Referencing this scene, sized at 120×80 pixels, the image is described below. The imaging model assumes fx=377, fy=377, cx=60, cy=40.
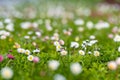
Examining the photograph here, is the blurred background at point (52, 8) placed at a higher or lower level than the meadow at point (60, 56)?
lower

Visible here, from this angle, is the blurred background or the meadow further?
the blurred background

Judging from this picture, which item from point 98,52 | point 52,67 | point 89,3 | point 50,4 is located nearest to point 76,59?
point 98,52

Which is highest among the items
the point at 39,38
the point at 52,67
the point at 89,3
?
the point at 52,67

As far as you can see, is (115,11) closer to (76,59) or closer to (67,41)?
(67,41)

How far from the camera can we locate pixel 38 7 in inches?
561

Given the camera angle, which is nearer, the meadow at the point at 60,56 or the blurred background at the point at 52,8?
the meadow at the point at 60,56

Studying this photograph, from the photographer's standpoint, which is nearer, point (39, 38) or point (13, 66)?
point (13, 66)

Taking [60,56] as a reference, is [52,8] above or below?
below

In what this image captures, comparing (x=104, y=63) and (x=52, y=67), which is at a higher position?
(x=52, y=67)

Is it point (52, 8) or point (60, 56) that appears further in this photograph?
point (52, 8)

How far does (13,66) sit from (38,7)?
9.48 meters

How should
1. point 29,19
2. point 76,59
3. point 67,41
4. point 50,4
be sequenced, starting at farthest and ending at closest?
point 50,4 → point 29,19 → point 67,41 → point 76,59

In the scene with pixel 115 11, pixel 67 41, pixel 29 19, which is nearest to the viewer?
pixel 67 41

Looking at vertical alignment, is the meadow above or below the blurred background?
above
